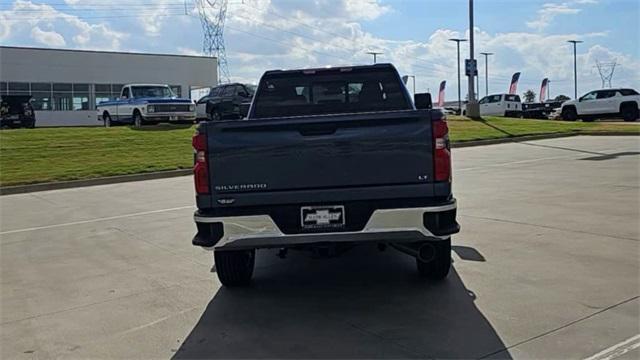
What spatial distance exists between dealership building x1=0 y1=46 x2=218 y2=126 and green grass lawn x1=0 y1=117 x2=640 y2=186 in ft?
81.9

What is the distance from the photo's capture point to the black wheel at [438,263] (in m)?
5.55

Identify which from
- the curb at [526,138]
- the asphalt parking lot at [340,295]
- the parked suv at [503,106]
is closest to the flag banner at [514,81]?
the parked suv at [503,106]

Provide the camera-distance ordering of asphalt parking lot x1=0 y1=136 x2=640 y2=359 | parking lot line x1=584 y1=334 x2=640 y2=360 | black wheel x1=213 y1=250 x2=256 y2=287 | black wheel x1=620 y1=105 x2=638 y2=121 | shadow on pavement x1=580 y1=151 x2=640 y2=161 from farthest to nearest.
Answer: black wheel x1=620 y1=105 x2=638 y2=121 < shadow on pavement x1=580 y1=151 x2=640 y2=161 < black wheel x1=213 y1=250 x2=256 y2=287 < asphalt parking lot x1=0 y1=136 x2=640 y2=359 < parking lot line x1=584 y1=334 x2=640 y2=360

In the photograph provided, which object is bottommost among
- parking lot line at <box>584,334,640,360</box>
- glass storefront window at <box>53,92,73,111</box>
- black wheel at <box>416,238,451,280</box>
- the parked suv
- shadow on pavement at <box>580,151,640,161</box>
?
parking lot line at <box>584,334,640,360</box>

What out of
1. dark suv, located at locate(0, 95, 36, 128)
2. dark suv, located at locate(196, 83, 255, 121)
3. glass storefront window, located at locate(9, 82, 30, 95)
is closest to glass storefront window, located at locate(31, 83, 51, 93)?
glass storefront window, located at locate(9, 82, 30, 95)

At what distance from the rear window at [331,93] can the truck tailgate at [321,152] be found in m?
2.17

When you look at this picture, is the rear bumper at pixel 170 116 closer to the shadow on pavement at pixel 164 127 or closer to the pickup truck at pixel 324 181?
the shadow on pavement at pixel 164 127

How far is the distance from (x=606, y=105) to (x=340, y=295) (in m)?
31.2

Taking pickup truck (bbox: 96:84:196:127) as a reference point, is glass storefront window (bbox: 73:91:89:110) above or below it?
above

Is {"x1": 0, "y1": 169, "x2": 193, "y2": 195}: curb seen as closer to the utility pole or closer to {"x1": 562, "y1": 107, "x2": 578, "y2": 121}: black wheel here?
the utility pole

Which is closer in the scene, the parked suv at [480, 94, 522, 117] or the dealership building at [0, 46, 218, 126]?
the parked suv at [480, 94, 522, 117]

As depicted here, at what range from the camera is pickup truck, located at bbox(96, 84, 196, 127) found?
2595cm

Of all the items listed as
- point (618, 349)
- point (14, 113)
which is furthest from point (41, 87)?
point (618, 349)

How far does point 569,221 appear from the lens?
8.34 meters
